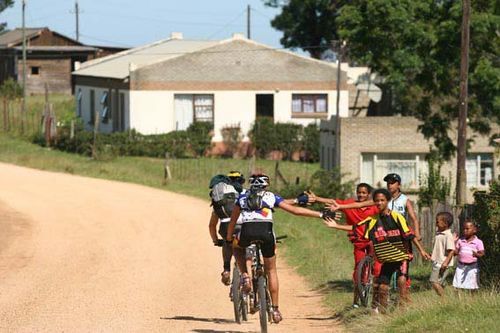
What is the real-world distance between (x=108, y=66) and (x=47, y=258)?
39.2 metres

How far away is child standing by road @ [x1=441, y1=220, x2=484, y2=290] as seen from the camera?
14.2 meters

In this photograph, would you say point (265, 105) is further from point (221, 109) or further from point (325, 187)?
point (325, 187)

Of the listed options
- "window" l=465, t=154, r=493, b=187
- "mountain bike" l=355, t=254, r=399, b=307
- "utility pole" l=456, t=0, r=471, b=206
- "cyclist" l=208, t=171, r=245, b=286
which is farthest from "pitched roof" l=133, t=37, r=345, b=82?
"mountain bike" l=355, t=254, r=399, b=307

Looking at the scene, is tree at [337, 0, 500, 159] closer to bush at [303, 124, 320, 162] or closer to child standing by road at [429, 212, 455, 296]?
bush at [303, 124, 320, 162]

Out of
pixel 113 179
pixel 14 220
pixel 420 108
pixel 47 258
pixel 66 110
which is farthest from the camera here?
pixel 66 110

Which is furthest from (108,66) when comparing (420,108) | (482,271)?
(482,271)

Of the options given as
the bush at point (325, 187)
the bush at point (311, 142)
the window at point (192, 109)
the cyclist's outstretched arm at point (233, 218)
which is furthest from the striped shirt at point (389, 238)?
the window at point (192, 109)

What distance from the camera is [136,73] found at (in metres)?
51.8

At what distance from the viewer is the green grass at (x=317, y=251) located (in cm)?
1213

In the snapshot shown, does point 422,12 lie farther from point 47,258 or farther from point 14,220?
point 47,258

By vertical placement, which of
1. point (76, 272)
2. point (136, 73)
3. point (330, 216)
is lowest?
point (76, 272)

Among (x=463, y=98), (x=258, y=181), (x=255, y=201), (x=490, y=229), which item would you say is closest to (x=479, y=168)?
(x=463, y=98)

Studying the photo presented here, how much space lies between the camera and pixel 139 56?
2438 inches

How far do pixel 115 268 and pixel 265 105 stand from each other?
114ft
